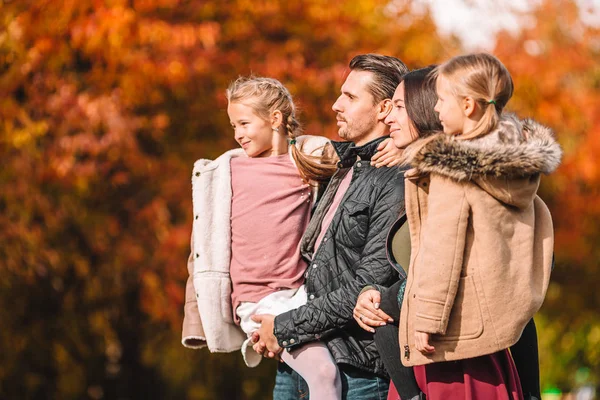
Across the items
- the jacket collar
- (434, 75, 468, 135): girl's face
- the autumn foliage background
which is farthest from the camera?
the autumn foliage background

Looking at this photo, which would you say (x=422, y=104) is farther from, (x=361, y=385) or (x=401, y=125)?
(x=361, y=385)

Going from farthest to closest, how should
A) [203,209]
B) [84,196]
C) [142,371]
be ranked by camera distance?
[142,371] → [84,196] → [203,209]

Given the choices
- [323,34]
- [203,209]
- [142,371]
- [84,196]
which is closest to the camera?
[203,209]

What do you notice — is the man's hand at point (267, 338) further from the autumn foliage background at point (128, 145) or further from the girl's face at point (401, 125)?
the autumn foliage background at point (128, 145)

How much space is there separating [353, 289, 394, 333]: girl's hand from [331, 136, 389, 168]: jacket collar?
1.73 feet

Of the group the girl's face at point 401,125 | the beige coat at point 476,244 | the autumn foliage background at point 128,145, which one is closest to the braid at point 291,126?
the girl's face at point 401,125

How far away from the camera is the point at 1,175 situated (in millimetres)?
7629

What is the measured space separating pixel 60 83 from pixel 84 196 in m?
1.05

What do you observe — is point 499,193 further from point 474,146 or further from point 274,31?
point 274,31

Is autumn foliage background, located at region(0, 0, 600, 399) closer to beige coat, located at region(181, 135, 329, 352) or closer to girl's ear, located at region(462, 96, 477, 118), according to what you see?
beige coat, located at region(181, 135, 329, 352)

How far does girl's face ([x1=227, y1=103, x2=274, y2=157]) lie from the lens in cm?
350

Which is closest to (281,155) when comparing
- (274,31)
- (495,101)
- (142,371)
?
(495,101)

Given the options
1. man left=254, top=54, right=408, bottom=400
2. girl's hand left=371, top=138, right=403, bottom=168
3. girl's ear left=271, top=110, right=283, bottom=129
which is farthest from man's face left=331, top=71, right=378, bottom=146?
girl's ear left=271, top=110, right=283, bottom=129

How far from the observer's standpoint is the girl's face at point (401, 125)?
9.59 feet
